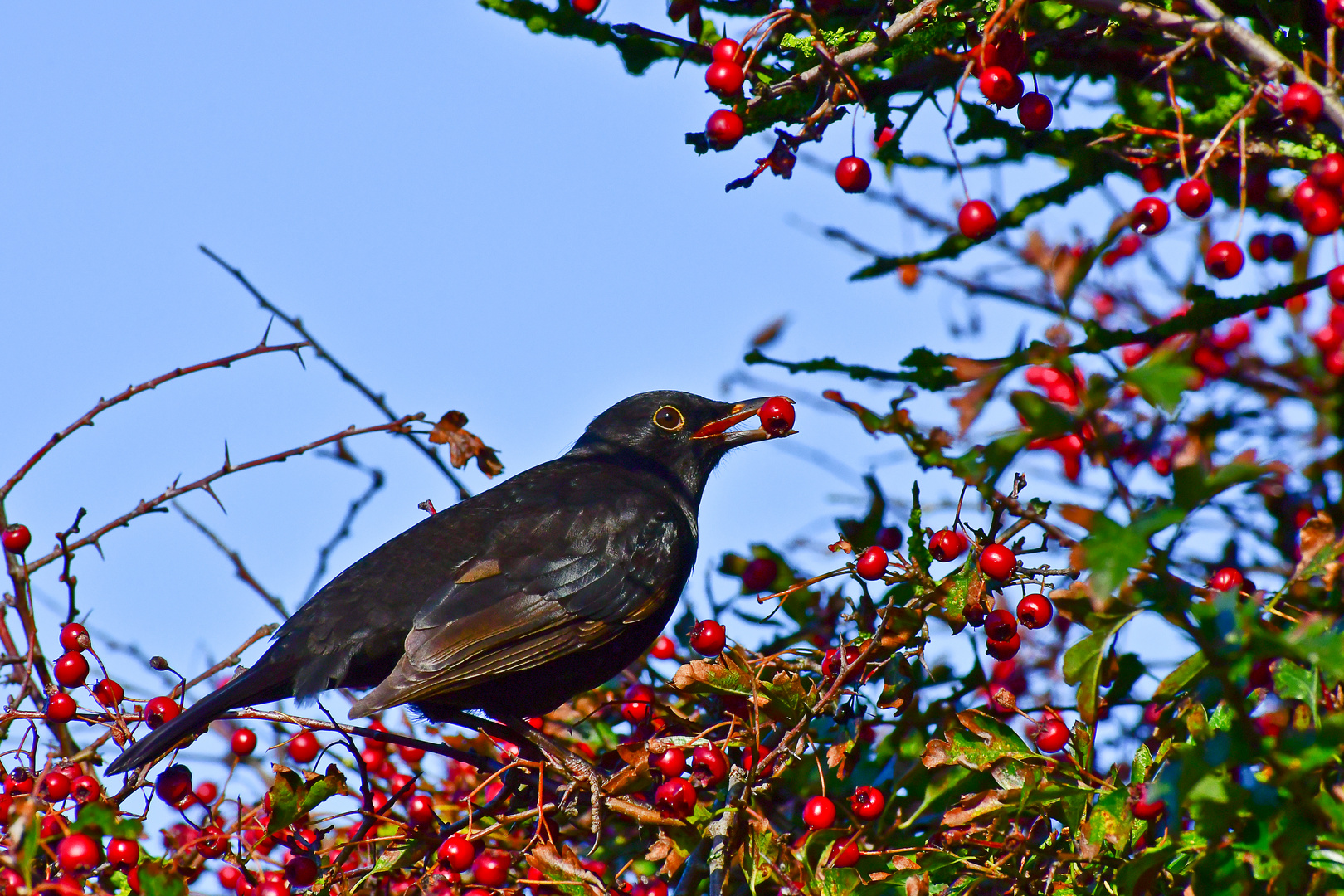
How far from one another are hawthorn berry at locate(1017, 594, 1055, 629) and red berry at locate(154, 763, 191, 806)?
2258 mm

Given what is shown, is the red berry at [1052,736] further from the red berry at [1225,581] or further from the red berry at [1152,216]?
the red berry at [1152,216]

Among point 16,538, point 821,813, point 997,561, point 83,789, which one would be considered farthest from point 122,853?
point 997,561

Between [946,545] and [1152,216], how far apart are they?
910 mm

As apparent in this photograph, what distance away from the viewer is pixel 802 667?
343 centimetres

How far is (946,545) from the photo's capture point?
293cm

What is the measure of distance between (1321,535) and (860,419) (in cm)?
92

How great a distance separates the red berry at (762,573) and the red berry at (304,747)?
161 cm

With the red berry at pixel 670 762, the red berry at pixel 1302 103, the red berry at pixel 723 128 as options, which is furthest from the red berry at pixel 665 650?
the red berry at pixel 1302 103

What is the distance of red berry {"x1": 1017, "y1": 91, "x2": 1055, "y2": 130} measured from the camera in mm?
2830

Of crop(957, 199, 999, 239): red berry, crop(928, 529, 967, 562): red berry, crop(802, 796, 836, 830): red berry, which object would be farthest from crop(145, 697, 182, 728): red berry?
crop(957, 199, 999, 239): red berry

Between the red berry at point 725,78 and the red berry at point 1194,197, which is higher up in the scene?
the red berry at point 725,78

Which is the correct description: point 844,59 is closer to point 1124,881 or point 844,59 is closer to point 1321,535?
point 1321,535

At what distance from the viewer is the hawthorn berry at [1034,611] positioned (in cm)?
280

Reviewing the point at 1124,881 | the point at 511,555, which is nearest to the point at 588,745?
the point at 511,555
